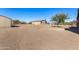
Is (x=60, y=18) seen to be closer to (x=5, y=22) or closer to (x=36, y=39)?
(x=36, y=39)

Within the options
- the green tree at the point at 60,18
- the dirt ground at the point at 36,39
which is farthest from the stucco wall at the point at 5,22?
the green tree at the point at 60,18

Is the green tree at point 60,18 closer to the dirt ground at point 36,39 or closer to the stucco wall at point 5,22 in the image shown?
the dirt ground at point 36,39

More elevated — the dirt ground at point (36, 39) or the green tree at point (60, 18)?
the green tree at point (60, 18)

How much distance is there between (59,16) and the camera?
12.4 feet

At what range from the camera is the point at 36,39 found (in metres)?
3.76

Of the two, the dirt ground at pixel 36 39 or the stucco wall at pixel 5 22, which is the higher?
the stucco wall at pixel 5 22

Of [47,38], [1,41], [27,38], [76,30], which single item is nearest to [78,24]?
[76,30]

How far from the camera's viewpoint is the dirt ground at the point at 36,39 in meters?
3.71

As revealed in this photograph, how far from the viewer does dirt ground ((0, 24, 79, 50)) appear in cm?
371

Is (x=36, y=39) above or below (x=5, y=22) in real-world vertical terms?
below

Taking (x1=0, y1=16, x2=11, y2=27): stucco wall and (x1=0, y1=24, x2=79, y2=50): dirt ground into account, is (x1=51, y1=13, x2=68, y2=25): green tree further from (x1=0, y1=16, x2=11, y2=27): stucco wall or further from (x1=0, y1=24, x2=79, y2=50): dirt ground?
(x1=0, y1=16, x2=11, y2=27): stucco wall

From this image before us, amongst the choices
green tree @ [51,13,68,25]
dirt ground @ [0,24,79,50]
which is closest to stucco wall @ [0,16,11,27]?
A: dirt ground @ [0,24,79,50]

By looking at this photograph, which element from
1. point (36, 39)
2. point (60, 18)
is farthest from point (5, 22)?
point (60, 18)

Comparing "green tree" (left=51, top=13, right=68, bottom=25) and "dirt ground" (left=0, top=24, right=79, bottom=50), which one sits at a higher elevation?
"green tree" (left=51, top=13, right=68, bottom=25)
